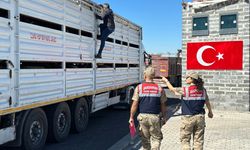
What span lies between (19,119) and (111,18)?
4.86 m

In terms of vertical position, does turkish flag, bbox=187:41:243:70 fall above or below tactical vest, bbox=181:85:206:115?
above

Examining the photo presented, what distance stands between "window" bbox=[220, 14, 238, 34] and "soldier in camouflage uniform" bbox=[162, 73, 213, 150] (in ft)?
25.3

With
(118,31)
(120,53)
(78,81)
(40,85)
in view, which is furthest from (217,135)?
(118,31)

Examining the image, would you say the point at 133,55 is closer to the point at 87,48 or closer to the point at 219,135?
the point at 87,48

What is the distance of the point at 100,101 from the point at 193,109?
5320mm

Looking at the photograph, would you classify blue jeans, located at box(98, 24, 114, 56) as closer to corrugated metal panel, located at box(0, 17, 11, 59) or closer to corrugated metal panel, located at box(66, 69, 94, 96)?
corrugated metal panel, located at box(66, 69, 94, 96)

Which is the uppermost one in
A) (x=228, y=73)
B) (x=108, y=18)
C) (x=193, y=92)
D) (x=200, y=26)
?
(x=200, y=26)

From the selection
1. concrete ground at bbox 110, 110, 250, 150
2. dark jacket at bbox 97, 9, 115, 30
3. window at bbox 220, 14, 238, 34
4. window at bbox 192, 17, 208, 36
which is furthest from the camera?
window at bbox 192, 17, 208, 36

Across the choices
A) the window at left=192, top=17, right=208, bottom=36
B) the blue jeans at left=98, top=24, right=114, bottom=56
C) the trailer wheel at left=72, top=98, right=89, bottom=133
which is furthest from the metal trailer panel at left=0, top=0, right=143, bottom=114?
the window at left=192, top=17, right=208, bottom=36

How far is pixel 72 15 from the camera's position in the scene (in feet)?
28.2

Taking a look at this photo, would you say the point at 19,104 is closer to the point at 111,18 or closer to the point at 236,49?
the point at 111,18

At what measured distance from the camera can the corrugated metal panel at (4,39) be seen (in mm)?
5789

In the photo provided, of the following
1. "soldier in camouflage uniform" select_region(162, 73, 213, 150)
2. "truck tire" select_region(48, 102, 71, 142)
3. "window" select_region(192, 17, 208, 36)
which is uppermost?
"window" select_region(192, 17, 208, 36)

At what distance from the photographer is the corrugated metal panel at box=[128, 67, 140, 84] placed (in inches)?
564
